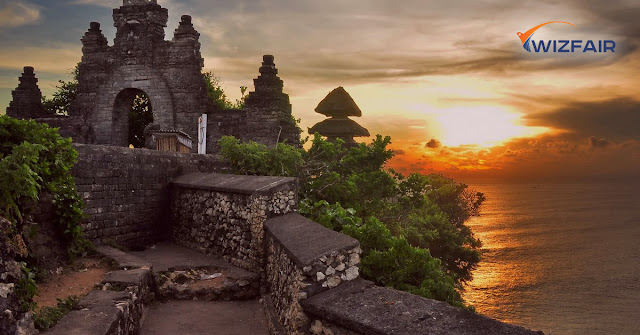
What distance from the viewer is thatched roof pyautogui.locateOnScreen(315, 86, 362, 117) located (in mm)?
21469

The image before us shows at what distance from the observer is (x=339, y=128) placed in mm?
20969

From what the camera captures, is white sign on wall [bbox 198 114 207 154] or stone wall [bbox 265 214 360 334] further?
white sign on wall [bbox 198 114 207 154]

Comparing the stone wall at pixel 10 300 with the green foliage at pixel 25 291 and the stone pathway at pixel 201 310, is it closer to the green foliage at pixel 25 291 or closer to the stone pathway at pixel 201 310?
the green foliage at pixel 25 291

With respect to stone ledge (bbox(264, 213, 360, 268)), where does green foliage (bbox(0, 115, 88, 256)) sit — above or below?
above

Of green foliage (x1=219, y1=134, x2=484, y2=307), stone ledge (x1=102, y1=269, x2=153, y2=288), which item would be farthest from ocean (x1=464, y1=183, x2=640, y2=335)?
stone ledge (x1=102, y1=269, x2=153, y2=288)

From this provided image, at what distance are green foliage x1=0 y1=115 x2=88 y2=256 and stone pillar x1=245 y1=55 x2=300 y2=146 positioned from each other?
1045cm

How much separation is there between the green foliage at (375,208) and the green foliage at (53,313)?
412 centimetres

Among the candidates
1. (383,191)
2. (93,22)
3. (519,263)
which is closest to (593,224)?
(519,263)

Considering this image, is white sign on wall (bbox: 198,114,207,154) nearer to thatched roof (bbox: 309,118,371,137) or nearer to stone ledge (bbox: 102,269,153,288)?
thatched roof (bbox: 309,118,371,137)

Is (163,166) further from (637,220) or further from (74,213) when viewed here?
(637,220)

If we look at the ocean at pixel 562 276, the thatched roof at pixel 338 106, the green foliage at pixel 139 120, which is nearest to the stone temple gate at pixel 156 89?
the thatched roof at pixel 338 106

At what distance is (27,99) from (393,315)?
74.8ft

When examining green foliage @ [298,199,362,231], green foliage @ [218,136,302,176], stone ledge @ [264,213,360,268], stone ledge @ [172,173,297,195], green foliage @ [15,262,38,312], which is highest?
green foliage @ [218,136,302,176]

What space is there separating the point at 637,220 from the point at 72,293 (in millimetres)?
71536
